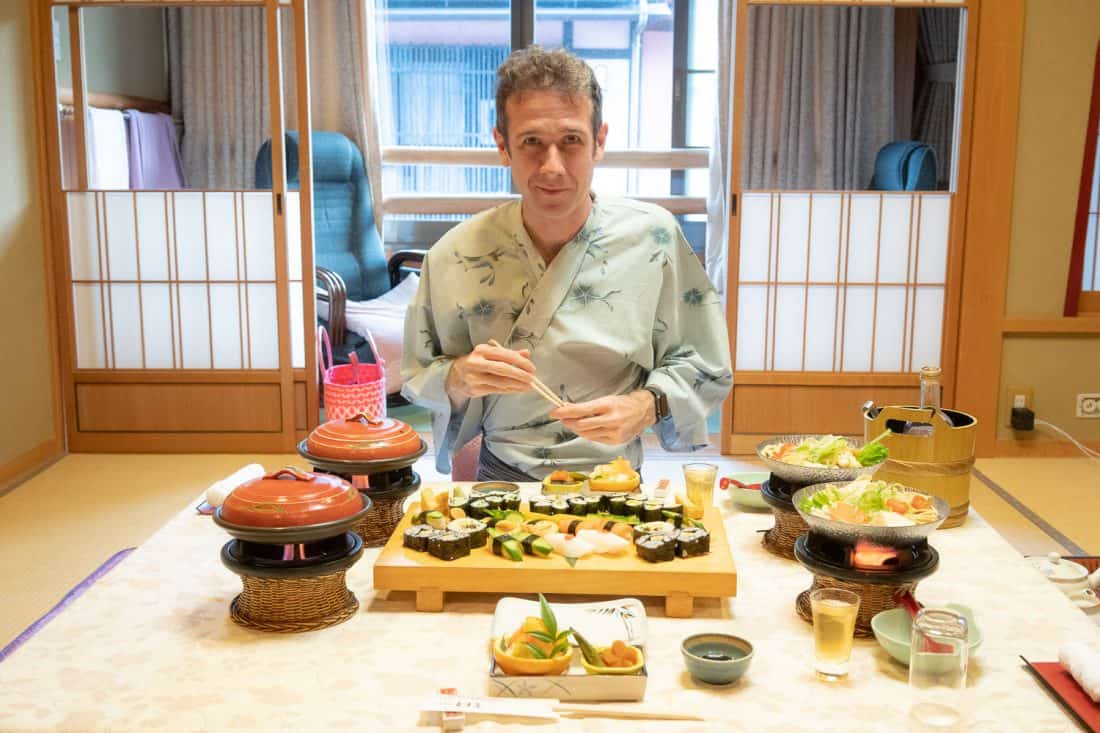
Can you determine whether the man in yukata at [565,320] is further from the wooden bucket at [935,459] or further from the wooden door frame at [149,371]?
the wooden door frame at [149,371]

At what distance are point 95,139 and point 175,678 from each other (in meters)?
4.75

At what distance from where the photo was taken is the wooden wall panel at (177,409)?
14.8ft

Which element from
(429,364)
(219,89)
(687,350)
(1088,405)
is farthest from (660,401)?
(219,89)

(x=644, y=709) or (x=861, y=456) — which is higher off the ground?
(x=861, y=456)

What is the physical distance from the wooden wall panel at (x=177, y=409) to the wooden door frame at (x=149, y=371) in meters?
0.02

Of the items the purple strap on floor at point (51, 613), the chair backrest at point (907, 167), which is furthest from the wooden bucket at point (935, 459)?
the chair backrest at point (907, 167)

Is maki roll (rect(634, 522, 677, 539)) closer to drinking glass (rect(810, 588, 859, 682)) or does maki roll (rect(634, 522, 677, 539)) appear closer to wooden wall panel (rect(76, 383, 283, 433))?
drinking glass (rect(810, 588, 859, 682))

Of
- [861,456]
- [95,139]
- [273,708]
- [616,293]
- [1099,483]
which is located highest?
[95,139]

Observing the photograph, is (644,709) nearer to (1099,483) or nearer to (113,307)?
(1099,483)

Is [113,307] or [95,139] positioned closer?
[113,307]

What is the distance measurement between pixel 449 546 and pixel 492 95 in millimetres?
5646

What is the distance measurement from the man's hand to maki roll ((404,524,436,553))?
374 mm

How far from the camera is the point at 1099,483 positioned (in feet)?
12.9

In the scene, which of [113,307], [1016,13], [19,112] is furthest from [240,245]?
[1016,13]
